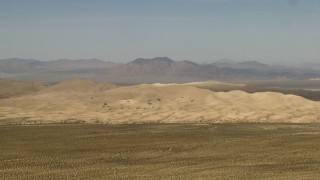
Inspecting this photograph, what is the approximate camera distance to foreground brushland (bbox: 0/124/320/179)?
27.0 m

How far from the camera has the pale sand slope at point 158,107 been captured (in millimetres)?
65438

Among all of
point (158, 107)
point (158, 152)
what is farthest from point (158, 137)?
point (158, 107)

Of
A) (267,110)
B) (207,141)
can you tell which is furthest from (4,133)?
(267,110)

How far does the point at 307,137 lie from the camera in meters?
43.2

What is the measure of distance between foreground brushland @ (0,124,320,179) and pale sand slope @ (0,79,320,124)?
12.9 meters

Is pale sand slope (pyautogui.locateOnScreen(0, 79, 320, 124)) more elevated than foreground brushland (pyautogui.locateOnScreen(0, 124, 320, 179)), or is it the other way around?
pale sand slope (pyautogui.locateOnScreen(0, 79, 320, 124))

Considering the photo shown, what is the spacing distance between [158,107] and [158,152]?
138ft

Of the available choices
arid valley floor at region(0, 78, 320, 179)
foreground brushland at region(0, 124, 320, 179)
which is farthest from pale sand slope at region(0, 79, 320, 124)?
foreground brushland at region(0, 124, 320, 179)

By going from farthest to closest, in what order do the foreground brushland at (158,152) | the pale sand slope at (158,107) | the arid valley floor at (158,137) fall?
the pale sand slope at (158,107), the arid valley floor at (158,137), the foreground brushland at (158,152)

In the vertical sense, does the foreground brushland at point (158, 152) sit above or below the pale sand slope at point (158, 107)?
below

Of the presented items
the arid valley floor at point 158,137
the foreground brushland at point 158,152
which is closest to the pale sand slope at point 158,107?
the arid valley floor at point 158,137

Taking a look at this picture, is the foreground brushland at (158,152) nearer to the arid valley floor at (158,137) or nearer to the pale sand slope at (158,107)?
the arid valley floor at (158,137)

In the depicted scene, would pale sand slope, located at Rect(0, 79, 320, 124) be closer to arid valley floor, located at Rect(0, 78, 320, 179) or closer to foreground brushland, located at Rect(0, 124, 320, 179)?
arid valley floor, located at Rect(0, 78, 320, 179)

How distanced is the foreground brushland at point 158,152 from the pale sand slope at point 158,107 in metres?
12.9
